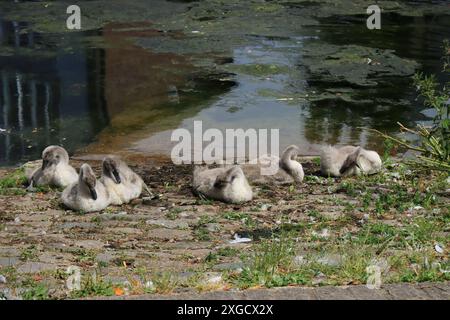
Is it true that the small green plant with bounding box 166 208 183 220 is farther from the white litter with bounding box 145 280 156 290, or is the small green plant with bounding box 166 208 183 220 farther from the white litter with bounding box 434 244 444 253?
the white litter with bounding box 145 280 156 290

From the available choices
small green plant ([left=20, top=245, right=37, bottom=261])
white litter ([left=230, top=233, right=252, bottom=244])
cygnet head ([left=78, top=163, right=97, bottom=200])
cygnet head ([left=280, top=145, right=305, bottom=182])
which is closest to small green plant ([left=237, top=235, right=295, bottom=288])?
white litter ([left=230, top=233, right=252, bottom=244])

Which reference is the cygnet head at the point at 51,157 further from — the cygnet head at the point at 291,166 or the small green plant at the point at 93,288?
the small green plant at the point at 93,288

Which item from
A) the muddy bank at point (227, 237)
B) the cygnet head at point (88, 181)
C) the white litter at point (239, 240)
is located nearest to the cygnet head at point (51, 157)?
the muddy bank at point (227, 237)

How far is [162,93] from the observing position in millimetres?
15703

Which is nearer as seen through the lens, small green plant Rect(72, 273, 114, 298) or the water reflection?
small green plant Rect(72, 273, 114, 298)

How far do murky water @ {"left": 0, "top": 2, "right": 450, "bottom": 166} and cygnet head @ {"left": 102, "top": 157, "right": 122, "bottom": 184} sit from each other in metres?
2.78

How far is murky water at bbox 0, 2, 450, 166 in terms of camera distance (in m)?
13.4

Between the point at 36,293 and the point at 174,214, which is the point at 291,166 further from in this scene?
the point at 36,293

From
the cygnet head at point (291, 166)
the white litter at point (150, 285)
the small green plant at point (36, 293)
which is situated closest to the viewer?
the small green plant at point (36, 293)

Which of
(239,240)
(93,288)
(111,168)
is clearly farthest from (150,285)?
(111,168)

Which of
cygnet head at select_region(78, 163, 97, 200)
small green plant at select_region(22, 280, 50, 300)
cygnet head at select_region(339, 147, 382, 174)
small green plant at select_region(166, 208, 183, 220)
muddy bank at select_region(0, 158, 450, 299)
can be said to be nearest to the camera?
small green plant at select_region(22, 280, 50, 300)

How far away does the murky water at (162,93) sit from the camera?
13398mm

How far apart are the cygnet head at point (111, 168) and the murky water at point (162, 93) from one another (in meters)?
2.78

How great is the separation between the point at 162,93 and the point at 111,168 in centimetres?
614
